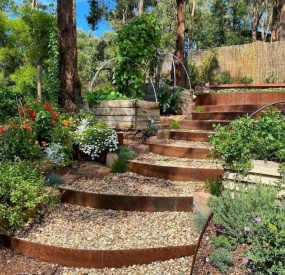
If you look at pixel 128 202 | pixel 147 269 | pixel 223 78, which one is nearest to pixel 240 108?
pixel 128 202

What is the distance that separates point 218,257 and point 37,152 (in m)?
3.06

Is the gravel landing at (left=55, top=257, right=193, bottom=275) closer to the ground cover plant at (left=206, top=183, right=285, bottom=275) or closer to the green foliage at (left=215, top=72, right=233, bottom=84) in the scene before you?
the ground cover plant at (left=206, top=183, right=285, bottom=275)

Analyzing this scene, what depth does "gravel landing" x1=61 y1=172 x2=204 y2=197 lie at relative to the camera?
396 cm

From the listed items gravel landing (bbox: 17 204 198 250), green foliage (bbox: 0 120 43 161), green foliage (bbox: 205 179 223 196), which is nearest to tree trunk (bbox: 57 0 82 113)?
green foliage (bbox: 0 120 43 161)

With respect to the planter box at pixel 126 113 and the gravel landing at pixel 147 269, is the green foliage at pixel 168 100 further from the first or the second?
the gravel landing at pixel 147 269

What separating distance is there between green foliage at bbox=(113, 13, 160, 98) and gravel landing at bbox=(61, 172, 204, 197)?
9.57ft

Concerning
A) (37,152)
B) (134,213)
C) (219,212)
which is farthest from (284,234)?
(37,152)

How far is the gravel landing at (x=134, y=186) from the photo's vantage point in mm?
3965

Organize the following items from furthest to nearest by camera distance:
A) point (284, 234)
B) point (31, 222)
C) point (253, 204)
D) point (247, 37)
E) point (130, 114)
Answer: point (247, 37)
point (130, 114)
point (31, 222)
point (253, 204)
point (284, 234)

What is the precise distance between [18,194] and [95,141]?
6.07 feet

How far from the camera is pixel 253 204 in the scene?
278 centimetres

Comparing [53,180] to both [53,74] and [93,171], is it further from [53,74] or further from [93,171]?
[53,74]

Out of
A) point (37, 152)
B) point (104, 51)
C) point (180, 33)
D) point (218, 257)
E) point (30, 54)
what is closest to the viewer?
point (218, 257)

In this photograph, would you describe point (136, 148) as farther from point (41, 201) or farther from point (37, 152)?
point (41, 201)
